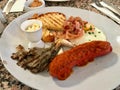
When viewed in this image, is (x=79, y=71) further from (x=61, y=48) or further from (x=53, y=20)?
(x=53, y=20)

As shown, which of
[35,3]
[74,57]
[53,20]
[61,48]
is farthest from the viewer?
[35,3]

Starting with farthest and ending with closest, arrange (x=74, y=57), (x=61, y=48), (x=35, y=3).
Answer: (x=35, y=3)
(x=61, y=48)
(x=74, y=57)

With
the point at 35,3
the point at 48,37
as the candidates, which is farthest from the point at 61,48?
the point at 35,3

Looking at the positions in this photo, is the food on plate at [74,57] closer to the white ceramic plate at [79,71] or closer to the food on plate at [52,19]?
the white ceramic plate at [79,71]

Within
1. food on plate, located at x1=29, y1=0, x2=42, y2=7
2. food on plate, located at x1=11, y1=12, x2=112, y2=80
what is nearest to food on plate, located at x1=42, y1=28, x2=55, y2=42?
food on plate, located at x1=11, y1=12, x2=112, y2=80

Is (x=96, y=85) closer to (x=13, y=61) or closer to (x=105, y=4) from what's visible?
(x=13, y=61)

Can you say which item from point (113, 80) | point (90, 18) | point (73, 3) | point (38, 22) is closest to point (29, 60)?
point (38, 22)

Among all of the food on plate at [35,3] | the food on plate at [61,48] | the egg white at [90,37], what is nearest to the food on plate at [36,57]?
the food on plate at [61,48]
